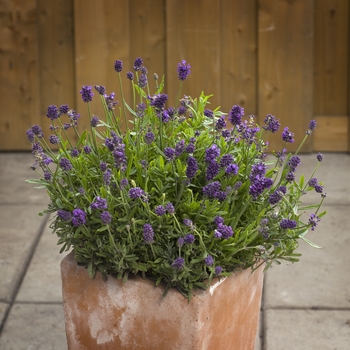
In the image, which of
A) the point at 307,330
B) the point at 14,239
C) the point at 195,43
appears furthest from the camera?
the point at 195,43

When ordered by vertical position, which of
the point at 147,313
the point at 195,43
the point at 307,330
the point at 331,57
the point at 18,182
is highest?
the point at 195,43

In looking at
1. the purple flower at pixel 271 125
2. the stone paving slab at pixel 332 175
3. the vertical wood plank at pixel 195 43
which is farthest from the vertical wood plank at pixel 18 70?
the purple flower at pixel 271 125

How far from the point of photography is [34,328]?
290cm

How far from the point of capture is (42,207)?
13.4 feet

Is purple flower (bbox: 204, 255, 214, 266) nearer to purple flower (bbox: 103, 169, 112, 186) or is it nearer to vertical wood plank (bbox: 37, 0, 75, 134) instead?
purple flower (bbox: 103, 169, 112, 186)

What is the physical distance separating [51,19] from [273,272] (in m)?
2.30

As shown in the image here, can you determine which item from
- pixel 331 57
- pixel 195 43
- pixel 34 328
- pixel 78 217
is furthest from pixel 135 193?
pixel 331 57

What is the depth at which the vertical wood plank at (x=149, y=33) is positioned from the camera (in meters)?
4.69

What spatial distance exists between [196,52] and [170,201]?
8.99 feet

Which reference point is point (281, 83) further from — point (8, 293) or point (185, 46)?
point (8, 293)

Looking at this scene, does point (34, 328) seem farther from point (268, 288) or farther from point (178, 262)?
point (178, 262)

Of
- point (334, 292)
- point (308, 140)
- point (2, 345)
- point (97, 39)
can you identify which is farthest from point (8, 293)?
point (308, 140)

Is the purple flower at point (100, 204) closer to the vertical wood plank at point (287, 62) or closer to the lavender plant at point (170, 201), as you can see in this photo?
the lavender plant at point (170, 201)

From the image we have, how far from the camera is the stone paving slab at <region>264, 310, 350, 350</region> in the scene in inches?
109
